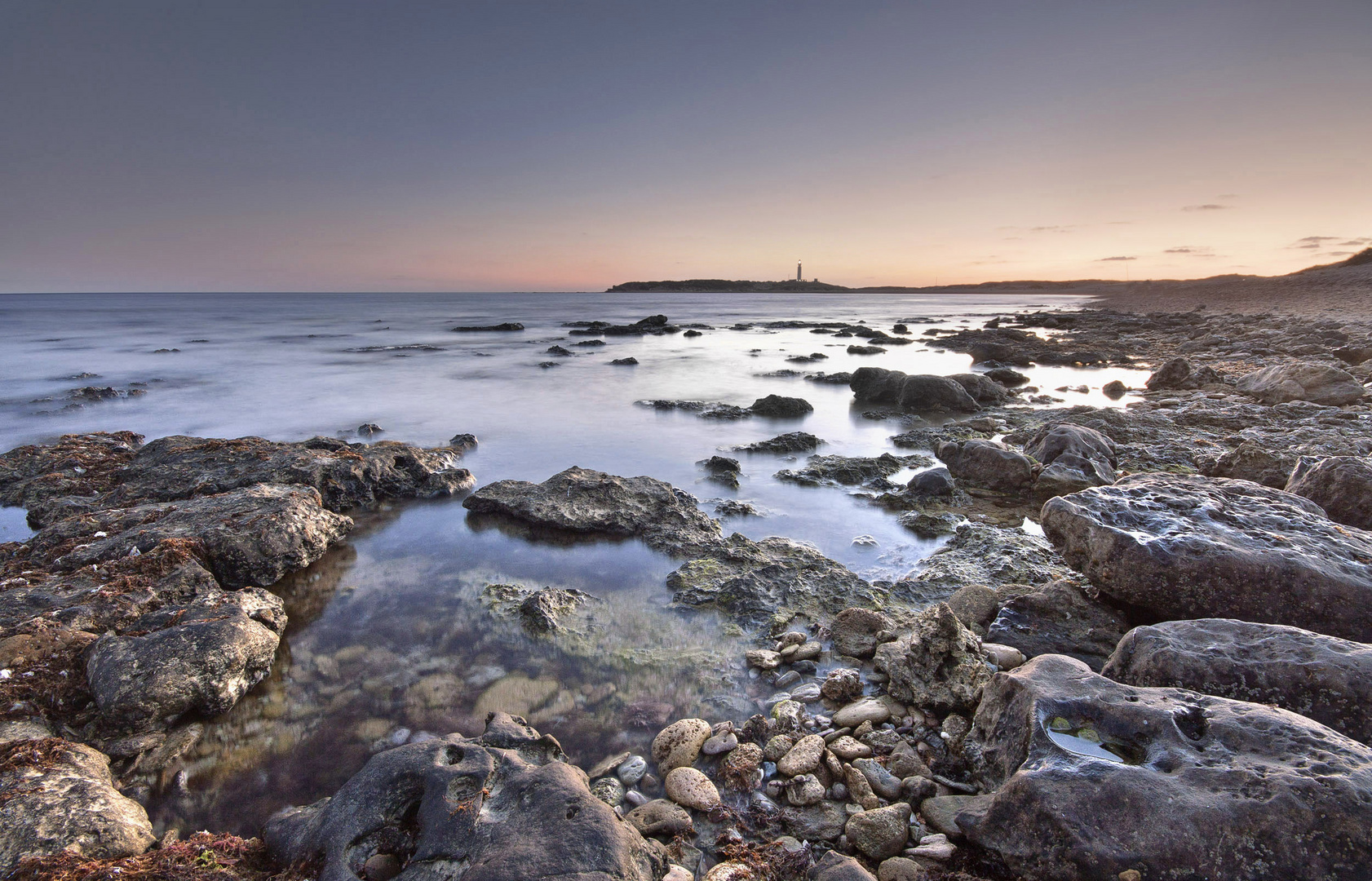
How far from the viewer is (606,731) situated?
11.3 ft

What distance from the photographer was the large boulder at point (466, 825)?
7.07 ft

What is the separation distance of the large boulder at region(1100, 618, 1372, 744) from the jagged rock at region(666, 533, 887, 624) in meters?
1.99

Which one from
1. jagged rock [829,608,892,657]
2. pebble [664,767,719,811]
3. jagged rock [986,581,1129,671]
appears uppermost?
jagged rock [986,581,1129,671]

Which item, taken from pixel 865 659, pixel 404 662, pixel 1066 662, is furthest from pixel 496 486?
pixel 1066 662

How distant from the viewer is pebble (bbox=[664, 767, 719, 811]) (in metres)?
2.81

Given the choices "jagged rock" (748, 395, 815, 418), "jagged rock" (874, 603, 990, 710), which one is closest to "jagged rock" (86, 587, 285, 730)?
"jagged rock" (874, 603, 990, 710)

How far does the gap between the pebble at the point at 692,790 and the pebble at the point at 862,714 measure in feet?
2.82

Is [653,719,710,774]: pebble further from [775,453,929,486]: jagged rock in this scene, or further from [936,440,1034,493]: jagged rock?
[936,440,1034,493]: jagged rock

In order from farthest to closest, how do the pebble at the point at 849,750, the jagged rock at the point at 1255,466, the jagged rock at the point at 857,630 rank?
the jagged rock at the point at 1255,466 → the jagged rock at the point at 857,630 → the pebble at the point at 849,750

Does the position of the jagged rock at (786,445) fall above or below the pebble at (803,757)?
above

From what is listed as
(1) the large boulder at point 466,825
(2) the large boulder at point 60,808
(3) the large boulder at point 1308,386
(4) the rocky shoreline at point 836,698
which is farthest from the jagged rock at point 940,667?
(3) the large boulder at point 1308,386

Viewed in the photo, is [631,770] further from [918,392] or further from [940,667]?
[918,392]

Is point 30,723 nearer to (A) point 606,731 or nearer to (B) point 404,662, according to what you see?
(B) point 404,662

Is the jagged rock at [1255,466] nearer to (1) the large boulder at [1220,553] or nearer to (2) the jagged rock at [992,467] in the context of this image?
(2) the jagged rock at [992,467]
